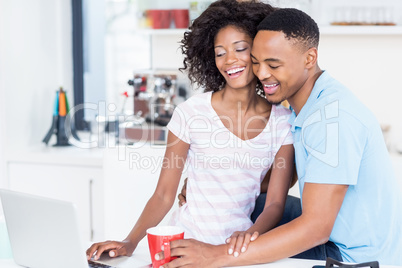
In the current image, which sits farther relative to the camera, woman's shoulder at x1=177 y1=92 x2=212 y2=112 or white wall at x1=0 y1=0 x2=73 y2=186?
white wall at x1=0 y1=0 x2=73 y2=186

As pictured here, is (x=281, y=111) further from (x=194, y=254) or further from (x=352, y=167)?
(x=194, y=254)

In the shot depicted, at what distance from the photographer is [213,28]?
164 cm

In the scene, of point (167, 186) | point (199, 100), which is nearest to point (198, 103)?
point (199, 100)

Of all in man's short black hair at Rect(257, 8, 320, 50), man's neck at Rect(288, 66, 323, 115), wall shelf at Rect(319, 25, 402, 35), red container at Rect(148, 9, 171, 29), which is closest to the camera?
man's short black hair at Rect(257, 8, 320, 50)

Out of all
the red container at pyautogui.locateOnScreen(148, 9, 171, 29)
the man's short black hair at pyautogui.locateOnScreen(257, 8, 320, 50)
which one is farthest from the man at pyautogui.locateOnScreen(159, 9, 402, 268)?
the red container at pyautogui.locateOnScreen(148, 9, 171, 29)

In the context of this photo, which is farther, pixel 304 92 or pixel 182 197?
pixel 182 197

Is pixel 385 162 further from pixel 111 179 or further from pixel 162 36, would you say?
pixel 162 36

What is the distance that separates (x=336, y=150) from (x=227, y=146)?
15.0 inches

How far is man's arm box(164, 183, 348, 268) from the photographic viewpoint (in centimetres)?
117

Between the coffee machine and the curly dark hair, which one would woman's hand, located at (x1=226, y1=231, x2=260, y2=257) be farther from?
the coffee machine

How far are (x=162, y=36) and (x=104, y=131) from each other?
0.63 metres

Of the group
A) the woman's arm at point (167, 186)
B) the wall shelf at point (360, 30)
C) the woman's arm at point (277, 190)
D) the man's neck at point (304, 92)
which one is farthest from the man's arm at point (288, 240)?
the wall shelf at point (360, 30)

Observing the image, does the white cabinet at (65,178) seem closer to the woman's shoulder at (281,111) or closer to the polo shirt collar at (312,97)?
the woman's shoulder at (281,111)

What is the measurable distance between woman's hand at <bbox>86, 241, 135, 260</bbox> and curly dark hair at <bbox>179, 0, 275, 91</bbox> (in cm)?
65
